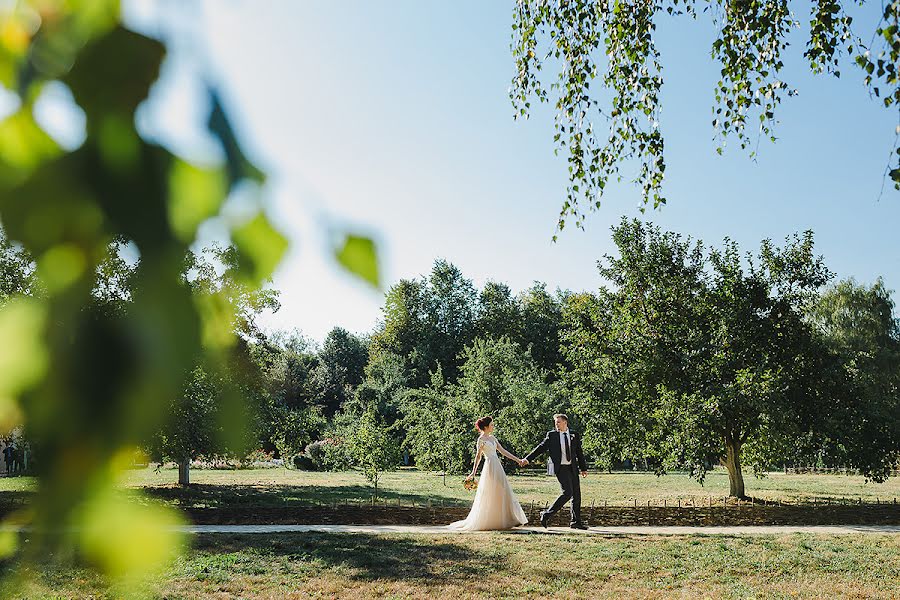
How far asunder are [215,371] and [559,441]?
11443 mm

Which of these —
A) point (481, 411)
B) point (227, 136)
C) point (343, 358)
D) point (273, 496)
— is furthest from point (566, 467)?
point (343, 358)

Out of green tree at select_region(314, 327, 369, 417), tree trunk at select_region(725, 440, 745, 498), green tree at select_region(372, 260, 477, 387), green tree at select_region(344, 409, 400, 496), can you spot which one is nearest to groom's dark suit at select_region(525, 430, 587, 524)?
tree trunk at select_region(725, 440, 745, 498)

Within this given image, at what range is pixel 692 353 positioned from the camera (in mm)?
16016

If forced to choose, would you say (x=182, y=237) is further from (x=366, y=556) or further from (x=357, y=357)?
(x=357, y=357)

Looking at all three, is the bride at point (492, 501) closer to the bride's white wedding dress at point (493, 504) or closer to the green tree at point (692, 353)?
the bride's white wedding dress at point (493, 504)

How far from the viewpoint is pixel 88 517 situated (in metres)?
0.80

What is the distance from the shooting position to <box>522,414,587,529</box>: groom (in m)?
11.9

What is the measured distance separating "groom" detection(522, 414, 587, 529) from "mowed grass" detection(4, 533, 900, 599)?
0.85m

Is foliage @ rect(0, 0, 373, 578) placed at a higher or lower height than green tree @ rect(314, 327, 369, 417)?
lower

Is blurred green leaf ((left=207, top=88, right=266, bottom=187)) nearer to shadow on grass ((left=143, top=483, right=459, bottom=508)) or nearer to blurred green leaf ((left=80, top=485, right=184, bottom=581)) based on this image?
blurred green leaf ((left=80, top=485, right=184, bottom=581))

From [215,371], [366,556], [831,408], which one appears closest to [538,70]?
[366,556]

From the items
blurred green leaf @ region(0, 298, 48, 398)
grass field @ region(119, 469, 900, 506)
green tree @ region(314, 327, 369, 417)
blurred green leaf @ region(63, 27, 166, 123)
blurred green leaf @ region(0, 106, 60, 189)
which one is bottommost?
grass field @ region(119, 469, 900, 506)

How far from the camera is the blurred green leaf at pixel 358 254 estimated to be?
988 mm

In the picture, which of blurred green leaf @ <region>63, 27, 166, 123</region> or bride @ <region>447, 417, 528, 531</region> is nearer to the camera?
blurred green leaf @ <region>63, 27, 166, 123</region>
